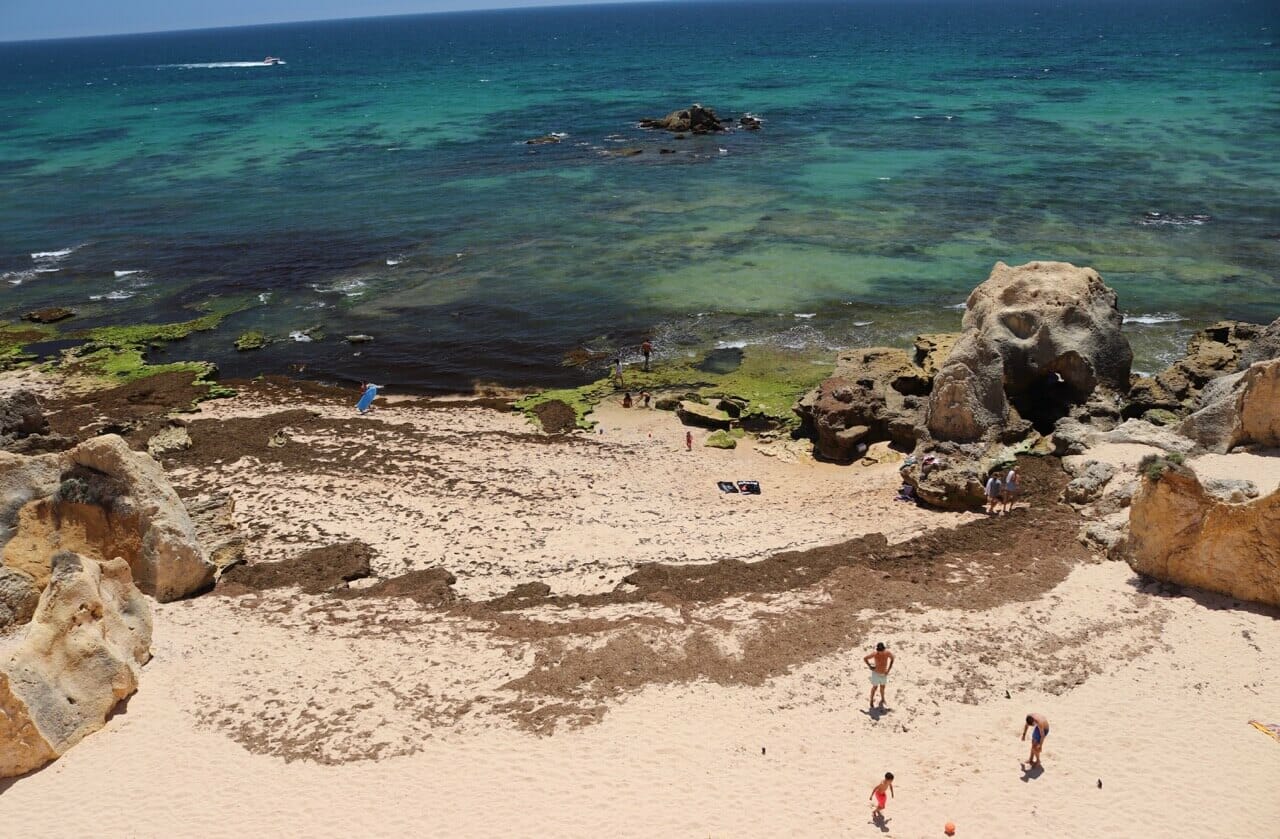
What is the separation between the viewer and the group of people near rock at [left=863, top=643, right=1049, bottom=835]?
44.5 feet

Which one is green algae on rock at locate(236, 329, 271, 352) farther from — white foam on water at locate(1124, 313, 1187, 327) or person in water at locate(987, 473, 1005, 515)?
white foam on water at locate(1124, 313, 1187, 327)

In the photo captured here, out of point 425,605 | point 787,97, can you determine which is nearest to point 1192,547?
point 425,605

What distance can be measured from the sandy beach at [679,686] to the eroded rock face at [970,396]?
2.78 m

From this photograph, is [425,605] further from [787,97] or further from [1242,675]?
[787,97]

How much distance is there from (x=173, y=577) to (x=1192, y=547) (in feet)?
63.6

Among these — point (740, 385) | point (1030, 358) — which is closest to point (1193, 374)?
point (1030, 358)

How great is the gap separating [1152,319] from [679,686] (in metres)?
28.1

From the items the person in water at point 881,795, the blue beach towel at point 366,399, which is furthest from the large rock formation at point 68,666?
the blue beach towel at point 366,399

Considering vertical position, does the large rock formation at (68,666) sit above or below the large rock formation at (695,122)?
below

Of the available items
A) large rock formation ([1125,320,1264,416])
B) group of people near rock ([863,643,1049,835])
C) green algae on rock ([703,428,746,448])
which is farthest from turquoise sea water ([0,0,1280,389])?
group of people near rock ([863,643,1049,835])

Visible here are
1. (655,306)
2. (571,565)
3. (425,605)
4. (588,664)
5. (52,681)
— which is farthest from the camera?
(655,306)

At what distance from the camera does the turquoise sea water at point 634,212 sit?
3888 centimetres

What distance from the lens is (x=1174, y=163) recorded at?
2354 inches

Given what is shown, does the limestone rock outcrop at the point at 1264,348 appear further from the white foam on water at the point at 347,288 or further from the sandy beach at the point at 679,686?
the white foam on water at the point at 347,288
